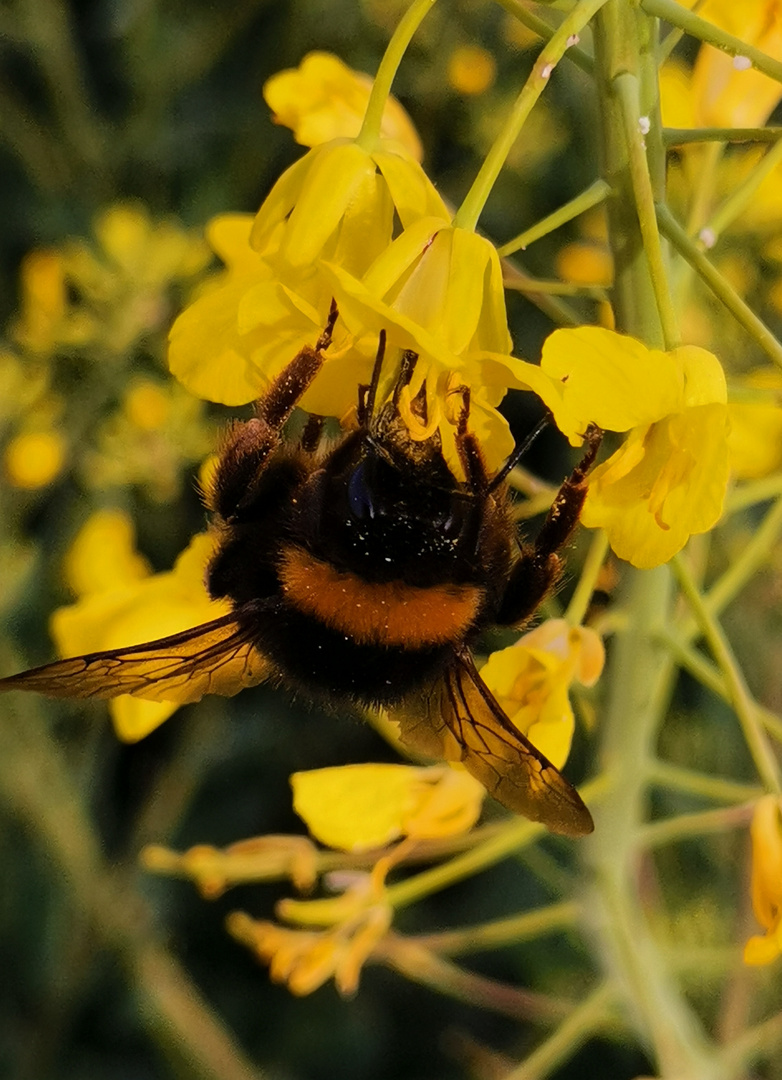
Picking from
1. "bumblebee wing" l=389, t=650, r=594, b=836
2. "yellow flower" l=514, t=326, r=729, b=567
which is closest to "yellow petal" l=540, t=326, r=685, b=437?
"yellow flower" l=514, t=326, r=729, b=567

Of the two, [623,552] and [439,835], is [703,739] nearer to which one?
[439,835]

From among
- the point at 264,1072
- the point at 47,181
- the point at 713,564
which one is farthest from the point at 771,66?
the point at 47,181

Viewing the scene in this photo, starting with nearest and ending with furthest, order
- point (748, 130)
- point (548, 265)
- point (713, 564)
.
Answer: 1. point (748, 130)
2. point (713, 564)
3. point (548, 265)

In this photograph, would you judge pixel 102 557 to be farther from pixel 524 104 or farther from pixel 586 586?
pixel 524 104

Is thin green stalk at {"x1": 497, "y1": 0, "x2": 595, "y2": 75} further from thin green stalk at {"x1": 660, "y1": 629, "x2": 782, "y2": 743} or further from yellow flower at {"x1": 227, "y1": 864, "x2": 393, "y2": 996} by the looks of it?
yellow flower at {"x1": 227, "y1": 864, "x2": 393, "y2": 996}

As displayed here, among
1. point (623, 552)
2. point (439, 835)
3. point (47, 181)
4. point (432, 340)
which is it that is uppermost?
point (47, 181)

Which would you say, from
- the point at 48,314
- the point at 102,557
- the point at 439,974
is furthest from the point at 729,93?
the point at 48,314
